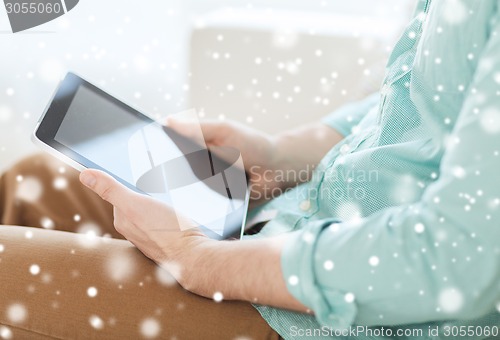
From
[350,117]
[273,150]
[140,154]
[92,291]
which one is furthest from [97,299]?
[350,117]

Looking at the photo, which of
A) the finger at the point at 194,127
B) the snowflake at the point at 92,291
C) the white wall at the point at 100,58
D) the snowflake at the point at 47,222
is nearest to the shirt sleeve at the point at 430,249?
the snowflake at the point at 92,291

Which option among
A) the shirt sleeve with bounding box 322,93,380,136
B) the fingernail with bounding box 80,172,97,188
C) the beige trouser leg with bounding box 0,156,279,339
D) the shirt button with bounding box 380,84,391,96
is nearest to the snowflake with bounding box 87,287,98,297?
the beige trouser leg with bounding box 0,156,279,339

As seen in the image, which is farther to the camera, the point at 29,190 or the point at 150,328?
the point at 29,190

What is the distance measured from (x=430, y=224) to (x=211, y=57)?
99cm

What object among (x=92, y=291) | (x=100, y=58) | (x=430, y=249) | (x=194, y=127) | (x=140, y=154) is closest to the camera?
(x=430, y=249)

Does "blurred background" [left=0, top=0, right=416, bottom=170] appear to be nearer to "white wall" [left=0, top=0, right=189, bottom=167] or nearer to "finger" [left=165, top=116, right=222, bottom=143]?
"white wall" [left=0, top=0, right=189, bottom=167]

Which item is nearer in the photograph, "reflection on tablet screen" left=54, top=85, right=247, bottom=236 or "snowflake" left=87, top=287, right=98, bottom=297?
"snowflake" left=87, top=287, right=98, bottom=297

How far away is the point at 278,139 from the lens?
3.14ft

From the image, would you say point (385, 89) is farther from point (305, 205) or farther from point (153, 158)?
point (153, 158)

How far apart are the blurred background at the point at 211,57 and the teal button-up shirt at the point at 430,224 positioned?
47cm

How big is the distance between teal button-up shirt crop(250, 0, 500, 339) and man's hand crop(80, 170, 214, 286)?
0.12m

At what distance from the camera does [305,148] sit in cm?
95

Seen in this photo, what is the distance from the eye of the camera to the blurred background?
4.34 ft

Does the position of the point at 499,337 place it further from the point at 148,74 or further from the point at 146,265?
the point at 148,74
